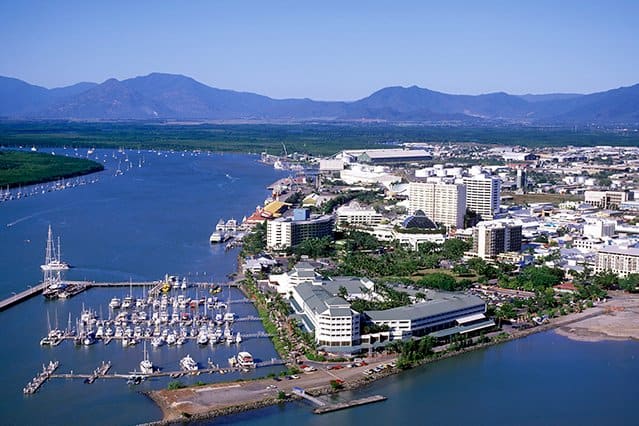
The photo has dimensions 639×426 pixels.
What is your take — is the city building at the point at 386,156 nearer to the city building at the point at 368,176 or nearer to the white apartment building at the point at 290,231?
the city building at the point at 368,176

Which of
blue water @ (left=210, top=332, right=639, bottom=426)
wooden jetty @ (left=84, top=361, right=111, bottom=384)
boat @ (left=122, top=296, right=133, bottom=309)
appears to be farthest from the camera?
boat @ (left=122, top=296, right=133, bottom=309)

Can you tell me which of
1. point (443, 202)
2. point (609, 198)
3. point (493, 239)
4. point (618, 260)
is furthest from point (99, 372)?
point (609, 198)

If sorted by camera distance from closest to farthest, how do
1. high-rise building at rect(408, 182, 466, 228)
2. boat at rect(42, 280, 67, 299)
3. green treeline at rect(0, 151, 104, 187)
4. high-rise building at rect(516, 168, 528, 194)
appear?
1. boat at rect(42, 280, 67, 299)
2. high-rise building at rect(408, 182, 466, 228)
3. high-rise building at rect(516, 168, 528, 194)
4. green treeline at rect(0, 151, 104, 187)

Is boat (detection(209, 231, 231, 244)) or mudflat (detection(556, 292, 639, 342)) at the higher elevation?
boat (detection(209, 231, 231, 244))

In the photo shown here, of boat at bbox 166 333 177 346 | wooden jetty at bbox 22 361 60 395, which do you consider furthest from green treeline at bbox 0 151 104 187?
wooden jetty at bbox 22 361 60 395

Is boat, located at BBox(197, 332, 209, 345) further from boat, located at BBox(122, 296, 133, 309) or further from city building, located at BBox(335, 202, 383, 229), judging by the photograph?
city building, located at BBox(335, 202, 383, 229)

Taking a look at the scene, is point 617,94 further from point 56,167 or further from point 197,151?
point 56,167
